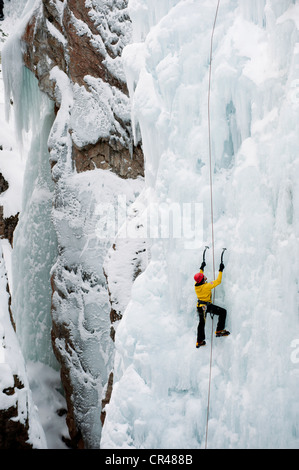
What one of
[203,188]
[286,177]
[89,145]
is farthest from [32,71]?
[286,177]

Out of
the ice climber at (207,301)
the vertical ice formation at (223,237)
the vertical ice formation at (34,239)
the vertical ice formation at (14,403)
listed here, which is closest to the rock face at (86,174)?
the vertical ice formation at (34,239)

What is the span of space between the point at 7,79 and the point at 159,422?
925 cm

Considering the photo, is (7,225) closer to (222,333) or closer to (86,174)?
(86,174)

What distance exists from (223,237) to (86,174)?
225 inches

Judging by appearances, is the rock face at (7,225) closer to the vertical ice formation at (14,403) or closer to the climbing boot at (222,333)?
the vertical ice formation at (14,403)

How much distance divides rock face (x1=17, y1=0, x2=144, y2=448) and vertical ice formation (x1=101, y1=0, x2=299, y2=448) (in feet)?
12.5

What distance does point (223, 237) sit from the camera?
14.4 ft

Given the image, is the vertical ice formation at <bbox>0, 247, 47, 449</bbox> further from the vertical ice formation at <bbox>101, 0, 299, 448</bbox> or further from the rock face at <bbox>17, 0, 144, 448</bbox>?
the rock face at <bbox>17, 0, 144, 448</bbox>

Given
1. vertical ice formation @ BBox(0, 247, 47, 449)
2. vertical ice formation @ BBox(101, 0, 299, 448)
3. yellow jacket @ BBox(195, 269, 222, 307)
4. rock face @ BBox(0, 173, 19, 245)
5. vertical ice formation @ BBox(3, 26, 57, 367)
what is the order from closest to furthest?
vertical ice formation @ BBox(101, 0, 299, 448)
yellow jacket @ BBox(195, 269, 222, 307)
vertical ice formation @ BBox(0, 247, 47, 449)
rock face @ BBox(0, 173, 19, 245)
vertical ice formation @ BBox(3, 26, 57, 367)

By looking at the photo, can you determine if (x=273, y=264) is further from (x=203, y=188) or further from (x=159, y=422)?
(x=159, y=422)

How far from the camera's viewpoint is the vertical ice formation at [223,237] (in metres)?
3.79

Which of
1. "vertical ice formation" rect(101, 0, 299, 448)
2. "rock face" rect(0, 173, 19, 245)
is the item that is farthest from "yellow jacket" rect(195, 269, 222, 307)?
"rock face" rect(0, 173, 19, 245)

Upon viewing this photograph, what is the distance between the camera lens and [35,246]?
11055mm

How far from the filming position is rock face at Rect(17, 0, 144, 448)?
910cm
